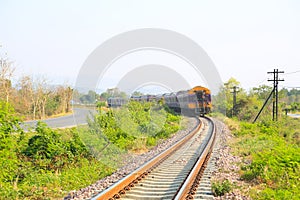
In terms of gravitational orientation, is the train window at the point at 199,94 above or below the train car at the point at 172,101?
above

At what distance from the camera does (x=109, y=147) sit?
11.2 meters

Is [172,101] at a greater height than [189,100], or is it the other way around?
[189,100]

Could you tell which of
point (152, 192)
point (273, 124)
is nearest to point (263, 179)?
point (152, 192)

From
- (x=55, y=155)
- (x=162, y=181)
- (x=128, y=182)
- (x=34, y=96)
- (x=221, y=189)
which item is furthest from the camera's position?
(x=34, y=96)

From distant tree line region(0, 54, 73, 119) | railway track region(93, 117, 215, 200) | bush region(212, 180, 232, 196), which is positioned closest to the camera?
railway track region(93, 117, 215, 200)

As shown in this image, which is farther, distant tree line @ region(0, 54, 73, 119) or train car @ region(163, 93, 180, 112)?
train car @ region(163, 93, 180, 112)

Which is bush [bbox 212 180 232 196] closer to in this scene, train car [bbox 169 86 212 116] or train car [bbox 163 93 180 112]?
train car [bbox 169 86 212 116]

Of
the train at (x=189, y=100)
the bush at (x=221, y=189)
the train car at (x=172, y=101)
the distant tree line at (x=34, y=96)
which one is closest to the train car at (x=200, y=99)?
the train at (x=189, y=100)

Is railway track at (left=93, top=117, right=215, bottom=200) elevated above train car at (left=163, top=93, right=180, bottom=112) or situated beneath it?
situated beneath

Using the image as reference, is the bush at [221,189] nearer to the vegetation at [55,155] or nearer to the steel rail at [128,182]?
the steel rail at [128,182]

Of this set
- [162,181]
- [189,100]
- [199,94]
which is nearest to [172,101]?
[189,100]

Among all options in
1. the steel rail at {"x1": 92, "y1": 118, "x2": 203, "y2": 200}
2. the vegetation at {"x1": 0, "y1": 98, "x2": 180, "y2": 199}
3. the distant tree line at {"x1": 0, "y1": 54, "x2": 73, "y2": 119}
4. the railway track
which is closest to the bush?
the railway track

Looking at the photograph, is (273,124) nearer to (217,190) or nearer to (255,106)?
(255,106)

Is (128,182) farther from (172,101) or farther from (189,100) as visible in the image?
(172,101)
